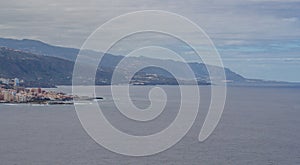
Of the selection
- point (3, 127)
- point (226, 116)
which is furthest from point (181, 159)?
point (226, 116)

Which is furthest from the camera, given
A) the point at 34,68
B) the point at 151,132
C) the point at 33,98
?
the point at 34,68

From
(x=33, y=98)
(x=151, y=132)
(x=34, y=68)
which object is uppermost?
(x=34, y=68)

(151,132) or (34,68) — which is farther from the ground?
(34,68)

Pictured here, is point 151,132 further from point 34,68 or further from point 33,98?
point 34,68

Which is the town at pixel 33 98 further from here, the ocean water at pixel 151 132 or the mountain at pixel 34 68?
the mountain at pixel 34 68

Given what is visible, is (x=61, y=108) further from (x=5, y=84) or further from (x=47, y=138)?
(x=5, y=84)

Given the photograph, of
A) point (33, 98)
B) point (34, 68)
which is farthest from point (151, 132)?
point (34, 68)

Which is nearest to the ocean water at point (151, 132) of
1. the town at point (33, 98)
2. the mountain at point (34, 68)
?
the town at point (33, 98)

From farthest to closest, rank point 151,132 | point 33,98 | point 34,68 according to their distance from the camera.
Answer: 1. point 34,68
2. point 33,98
3. point 151,132

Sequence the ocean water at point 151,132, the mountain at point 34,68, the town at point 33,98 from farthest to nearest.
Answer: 1. the mountain at point 34,68
2. the town at point 33,98
3. the ocean water at point 151,132

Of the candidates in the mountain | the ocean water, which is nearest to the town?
the ocean water

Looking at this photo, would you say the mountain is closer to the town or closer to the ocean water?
the town
